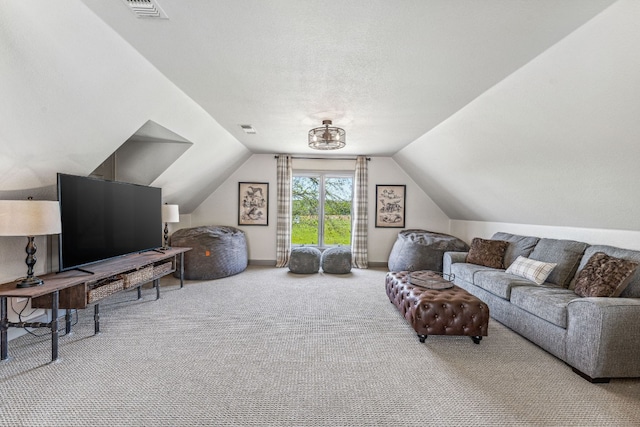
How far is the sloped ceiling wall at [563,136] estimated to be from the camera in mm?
1822

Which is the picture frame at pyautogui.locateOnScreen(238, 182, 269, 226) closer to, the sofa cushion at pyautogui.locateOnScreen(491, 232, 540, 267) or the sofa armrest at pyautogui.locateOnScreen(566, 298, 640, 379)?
the sofa cushion at pyautogui.locateOnScreen(491, 232, 540, 267)

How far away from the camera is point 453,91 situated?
2.77 meters

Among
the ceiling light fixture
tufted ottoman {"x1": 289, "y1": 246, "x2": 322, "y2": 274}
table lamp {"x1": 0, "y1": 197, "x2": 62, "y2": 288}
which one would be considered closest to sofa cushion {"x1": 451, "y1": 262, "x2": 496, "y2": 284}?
tufted ottoman {"x1": 289, "y1": 246, "x2": 322, "y2": 274}

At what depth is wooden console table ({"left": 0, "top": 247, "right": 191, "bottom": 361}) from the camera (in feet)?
7.14

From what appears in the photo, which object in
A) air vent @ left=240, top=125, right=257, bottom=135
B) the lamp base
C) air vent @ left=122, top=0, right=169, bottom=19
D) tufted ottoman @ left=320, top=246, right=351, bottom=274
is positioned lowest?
tufted ottoman @ left=320, top=246, right=351, bottom=274

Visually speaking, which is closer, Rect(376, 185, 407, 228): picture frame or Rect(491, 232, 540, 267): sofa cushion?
Rect(491, 232, 540, 267): sofa cushion

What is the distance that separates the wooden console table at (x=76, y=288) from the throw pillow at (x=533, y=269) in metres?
4.56

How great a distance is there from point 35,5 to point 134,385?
2.46 metres

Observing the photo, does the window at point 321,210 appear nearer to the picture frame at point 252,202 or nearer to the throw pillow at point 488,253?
the picture frame at point 252,202

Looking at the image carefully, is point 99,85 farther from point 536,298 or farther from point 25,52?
point 536,298

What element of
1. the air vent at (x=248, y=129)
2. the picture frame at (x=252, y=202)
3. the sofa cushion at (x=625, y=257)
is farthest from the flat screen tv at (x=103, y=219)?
the sofa cushion at (x=625, y=257)

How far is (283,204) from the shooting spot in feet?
20.1

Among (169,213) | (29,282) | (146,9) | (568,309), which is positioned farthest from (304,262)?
(146,9)

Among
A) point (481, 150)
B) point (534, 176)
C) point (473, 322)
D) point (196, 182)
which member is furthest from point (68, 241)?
point (534, 176)
